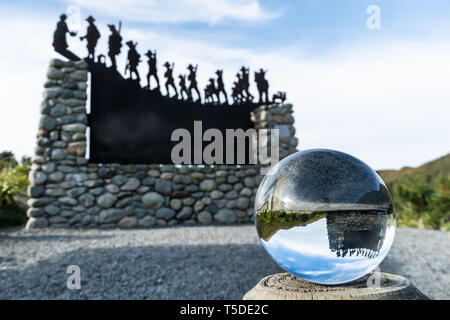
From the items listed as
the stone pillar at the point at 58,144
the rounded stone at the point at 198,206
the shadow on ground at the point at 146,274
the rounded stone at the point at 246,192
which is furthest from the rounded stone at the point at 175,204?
the shadow on ground at the point at 146,274

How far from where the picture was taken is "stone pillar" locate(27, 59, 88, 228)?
22.4 ft

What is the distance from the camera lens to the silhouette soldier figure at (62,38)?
7242mm

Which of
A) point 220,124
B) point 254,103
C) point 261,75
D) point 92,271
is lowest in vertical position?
point 92,271

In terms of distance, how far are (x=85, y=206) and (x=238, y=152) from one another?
3610 mm

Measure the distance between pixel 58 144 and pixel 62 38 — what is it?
2283mm

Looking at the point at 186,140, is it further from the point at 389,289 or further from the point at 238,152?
the point at 389,289

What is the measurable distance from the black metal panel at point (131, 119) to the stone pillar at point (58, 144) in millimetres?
274

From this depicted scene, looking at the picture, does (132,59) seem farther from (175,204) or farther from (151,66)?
(175,204)

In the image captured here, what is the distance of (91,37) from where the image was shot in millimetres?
7406

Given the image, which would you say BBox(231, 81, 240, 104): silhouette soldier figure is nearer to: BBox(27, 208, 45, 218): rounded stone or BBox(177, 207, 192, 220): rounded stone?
BBox(177, 207, 192, 220): rounded stone

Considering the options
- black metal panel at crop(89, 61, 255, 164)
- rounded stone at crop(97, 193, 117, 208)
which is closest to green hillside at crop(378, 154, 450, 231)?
black metal panel at crop(89, 61, 255, 164)
